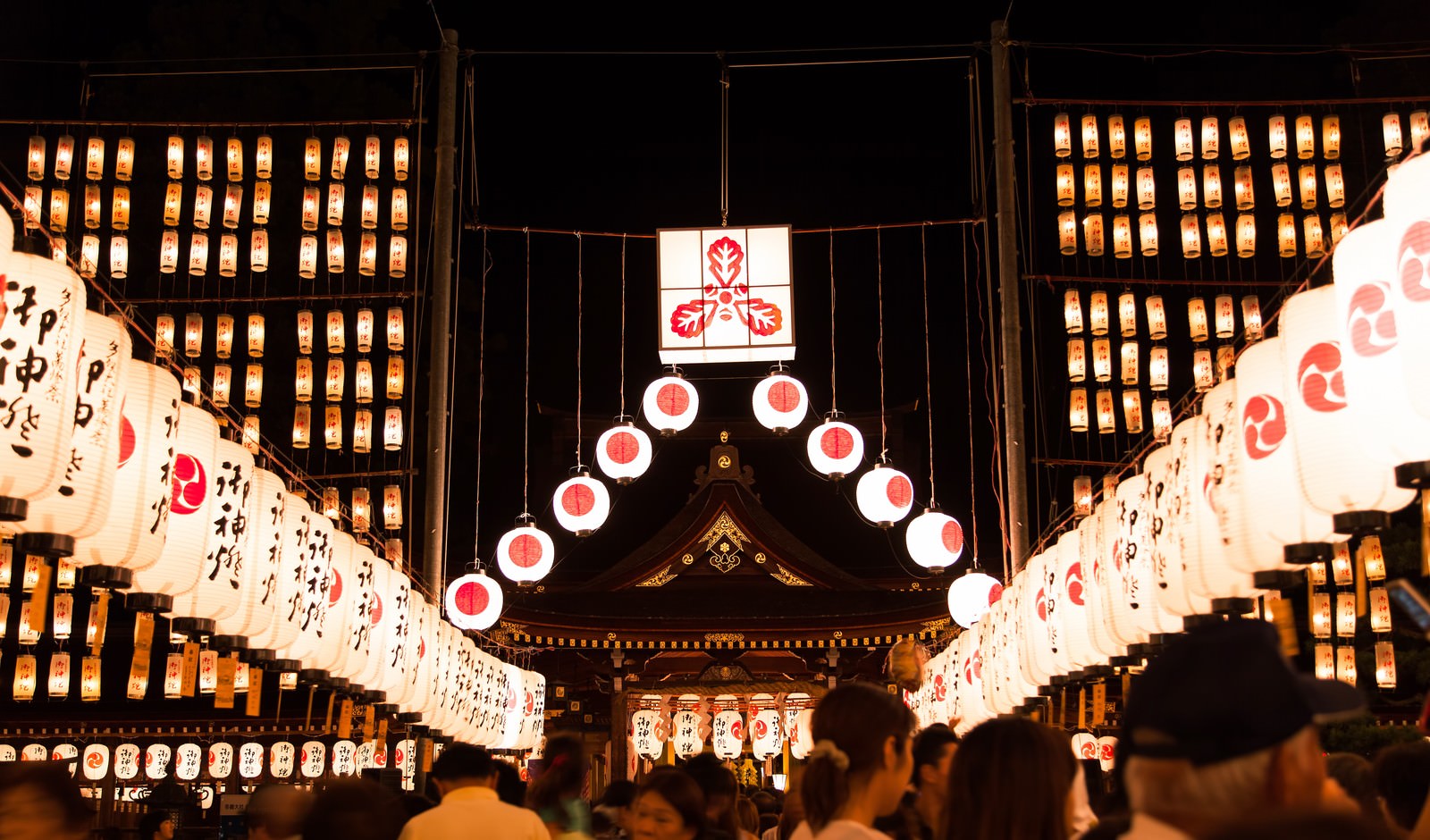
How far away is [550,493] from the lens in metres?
28.2

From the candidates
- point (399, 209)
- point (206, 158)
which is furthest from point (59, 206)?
point (399, 209)

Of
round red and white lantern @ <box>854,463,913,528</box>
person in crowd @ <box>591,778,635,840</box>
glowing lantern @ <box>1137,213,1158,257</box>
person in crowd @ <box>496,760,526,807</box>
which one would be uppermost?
glowing lantern @ <box>1137,213,1158,257</box>

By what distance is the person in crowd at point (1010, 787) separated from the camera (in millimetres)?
2875

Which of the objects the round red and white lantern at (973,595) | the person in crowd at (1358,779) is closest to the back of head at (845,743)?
the person in crowd at (1358,779)

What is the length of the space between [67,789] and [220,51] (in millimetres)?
21761

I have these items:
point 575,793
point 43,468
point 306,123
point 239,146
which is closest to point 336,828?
point 575,793

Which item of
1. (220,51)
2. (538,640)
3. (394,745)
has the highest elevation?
(220,51)

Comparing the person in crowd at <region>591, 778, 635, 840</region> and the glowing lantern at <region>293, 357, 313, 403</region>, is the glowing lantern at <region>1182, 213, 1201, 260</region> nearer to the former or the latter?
the glowing lantern at <region>293, 357, 313, 403</region>

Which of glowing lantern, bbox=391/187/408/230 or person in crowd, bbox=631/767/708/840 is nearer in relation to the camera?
person in crowd, bbox=631/767/708/840

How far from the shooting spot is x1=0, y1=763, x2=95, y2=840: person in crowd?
3848mm

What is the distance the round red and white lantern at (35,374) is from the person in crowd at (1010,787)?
15.0ft

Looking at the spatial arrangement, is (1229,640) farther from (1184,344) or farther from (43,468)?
(1184,344)

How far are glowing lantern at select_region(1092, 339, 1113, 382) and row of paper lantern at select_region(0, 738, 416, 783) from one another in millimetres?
12909

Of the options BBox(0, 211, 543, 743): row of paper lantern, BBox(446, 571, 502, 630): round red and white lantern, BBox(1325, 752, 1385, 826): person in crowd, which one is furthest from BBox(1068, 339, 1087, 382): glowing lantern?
BBox(1325, 752, 1385, 826): person in crowd
